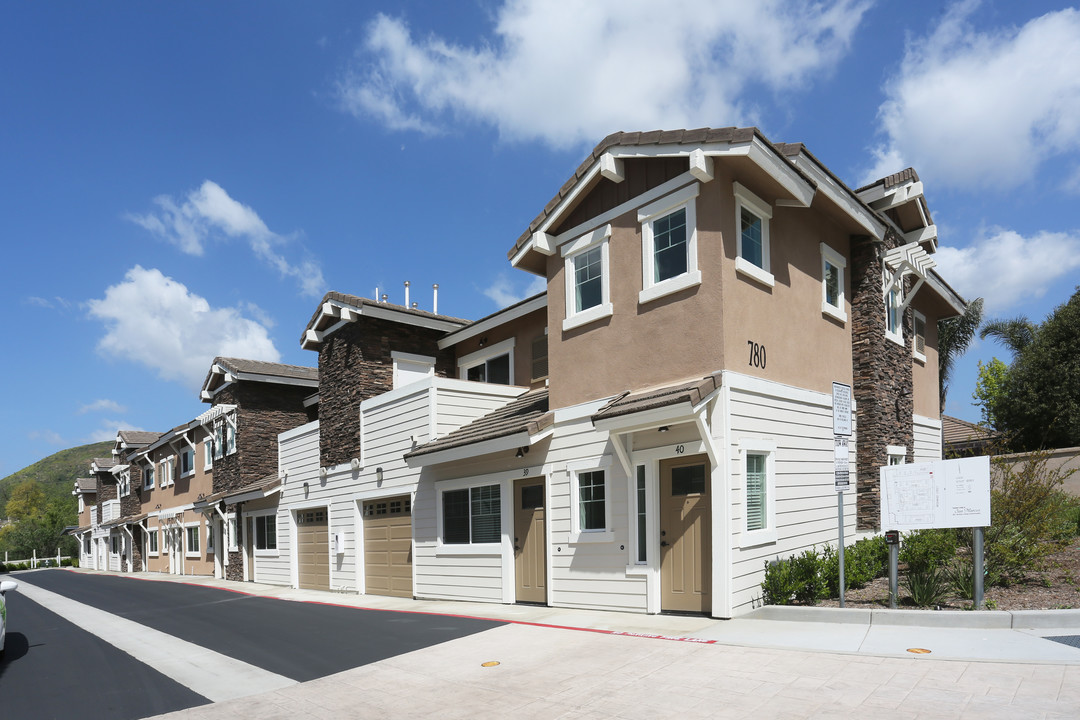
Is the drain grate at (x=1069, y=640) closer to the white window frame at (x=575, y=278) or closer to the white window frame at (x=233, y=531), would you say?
the white window frame at (x=575, y=278)

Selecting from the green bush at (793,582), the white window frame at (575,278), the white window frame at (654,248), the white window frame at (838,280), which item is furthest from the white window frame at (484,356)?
the green bush at (793,582)

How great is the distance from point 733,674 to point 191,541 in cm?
3248

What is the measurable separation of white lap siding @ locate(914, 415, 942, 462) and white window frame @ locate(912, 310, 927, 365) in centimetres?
148

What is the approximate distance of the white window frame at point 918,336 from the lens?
18.5m

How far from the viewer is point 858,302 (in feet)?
50.6

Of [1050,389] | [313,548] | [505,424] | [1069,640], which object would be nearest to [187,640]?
[505,424]

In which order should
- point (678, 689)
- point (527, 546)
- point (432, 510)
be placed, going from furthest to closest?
point (432, 510), point (527, 546), point (678, 689)

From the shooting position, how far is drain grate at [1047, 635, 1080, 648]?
7.78 meters

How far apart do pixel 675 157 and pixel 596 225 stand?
76.7 inches

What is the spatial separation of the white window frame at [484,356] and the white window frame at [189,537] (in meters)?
18.3

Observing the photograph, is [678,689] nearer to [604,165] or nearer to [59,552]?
[604,165]

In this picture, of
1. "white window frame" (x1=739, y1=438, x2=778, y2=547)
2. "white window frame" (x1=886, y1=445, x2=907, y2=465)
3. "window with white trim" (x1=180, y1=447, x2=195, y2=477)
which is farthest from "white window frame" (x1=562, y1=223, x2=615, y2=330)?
"window with white trim" (x1=180, y1=447, x2=195, y2=477)

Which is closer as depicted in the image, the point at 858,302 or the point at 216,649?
the point at 216,649

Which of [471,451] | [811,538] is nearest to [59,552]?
[471,451]
